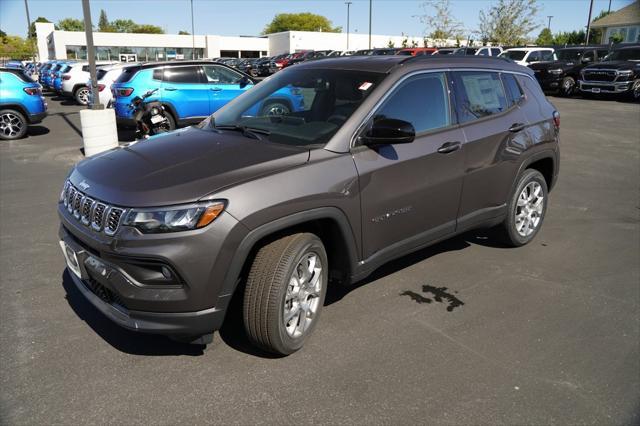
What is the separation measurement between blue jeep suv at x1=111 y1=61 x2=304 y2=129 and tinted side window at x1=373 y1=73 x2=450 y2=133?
7.66 m

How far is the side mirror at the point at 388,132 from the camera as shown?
131 inches

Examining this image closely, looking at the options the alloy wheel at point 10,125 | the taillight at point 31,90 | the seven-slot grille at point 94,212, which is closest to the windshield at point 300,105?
the seven-slot grille at point 94,212

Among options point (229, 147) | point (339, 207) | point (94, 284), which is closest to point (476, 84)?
point (339, 207)

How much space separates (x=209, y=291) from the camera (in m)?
2.78

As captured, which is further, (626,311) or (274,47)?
(274,47)

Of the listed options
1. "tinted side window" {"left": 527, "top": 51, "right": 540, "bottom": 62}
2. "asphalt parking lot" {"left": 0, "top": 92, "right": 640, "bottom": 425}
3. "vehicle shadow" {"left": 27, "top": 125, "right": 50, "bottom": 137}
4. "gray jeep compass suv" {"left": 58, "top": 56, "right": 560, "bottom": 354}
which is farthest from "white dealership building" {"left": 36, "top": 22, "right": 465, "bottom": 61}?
"gray jeep compass suv" {"left": 58, "top": 56, "right": 560, "bottom": 354}

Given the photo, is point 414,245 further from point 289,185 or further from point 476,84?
point 476,84

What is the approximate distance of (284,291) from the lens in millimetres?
2992

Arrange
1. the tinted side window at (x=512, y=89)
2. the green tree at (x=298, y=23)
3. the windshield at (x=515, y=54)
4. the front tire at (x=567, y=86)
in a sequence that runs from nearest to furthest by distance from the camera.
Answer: the tinted side window at (x=512, y=89) < the front tire at (x=567, y=86) < the windshield at (x=515, y=54) < the green tree at (x=298, y=23)

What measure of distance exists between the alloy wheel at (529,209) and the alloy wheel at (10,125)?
1168 centimetres

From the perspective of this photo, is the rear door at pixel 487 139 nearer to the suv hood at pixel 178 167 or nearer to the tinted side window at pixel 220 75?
the suv hood at pixel 178 167

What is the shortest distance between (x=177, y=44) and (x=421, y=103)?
7908cm

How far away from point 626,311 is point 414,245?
1.71 m

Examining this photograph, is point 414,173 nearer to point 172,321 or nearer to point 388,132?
point 388,132
